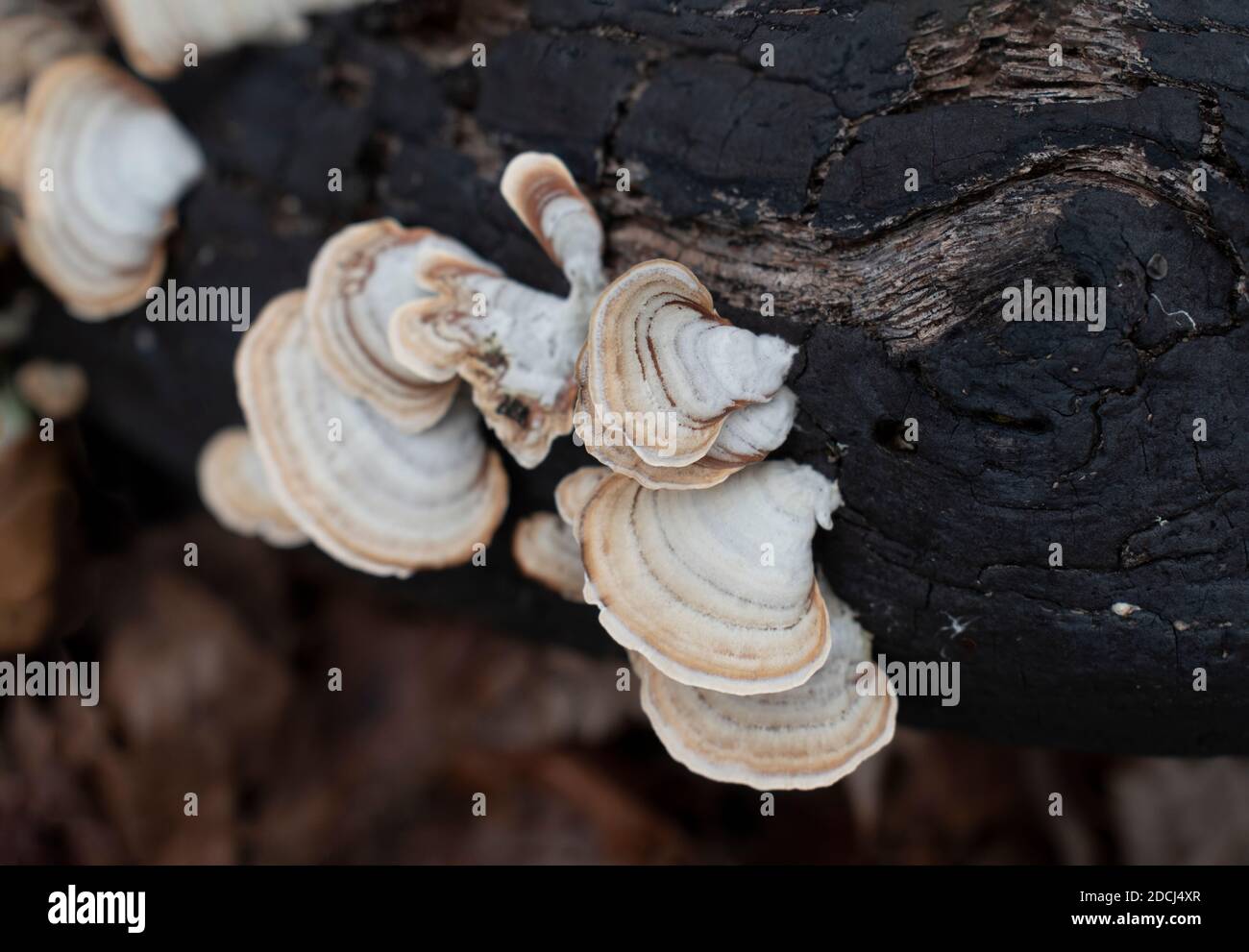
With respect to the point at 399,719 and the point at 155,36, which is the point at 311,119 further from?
the point at 399,719

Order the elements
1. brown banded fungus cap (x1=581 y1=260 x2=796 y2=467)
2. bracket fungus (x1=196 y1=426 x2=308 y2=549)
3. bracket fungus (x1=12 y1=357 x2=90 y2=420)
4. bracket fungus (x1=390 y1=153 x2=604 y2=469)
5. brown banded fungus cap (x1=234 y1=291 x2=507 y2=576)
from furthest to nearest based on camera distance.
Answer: bracket fungus (x1=12 y1=357 x2=90 y2=420) < bracket fungus (x1=196 y1=426 x2=308 y2=549) < brown banded fungus cap (x1=234 y1=291 x2=507 y2=576) < bracket fungus (x1=390 y1=153 x2=604 y2=469) < brown banded fungus cap (x1=581 y1=260 x2=796 y2=467)

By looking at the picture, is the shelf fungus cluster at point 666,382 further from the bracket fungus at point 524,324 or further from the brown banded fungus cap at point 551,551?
the brown banded fungus cap at point 551,551

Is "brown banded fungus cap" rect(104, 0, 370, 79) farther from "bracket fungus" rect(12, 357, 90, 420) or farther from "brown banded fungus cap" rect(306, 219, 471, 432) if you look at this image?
"bracket fungus" rect(12, 357, 90, 420)

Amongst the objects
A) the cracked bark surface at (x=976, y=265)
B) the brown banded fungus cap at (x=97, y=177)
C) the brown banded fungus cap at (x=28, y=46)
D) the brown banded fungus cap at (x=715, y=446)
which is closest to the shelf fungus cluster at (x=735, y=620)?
the brown banded fungus cap at (x=715, y=446)

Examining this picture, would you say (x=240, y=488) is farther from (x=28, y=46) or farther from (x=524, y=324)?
(x=28, y=46)

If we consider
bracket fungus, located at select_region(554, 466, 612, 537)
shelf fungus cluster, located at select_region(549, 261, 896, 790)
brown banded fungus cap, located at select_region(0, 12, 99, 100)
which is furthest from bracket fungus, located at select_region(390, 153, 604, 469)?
brown banded fungus cap, located at select_region(0, 12, 99, 100)

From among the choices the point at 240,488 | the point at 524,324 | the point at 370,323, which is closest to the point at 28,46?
the point at 240,488
